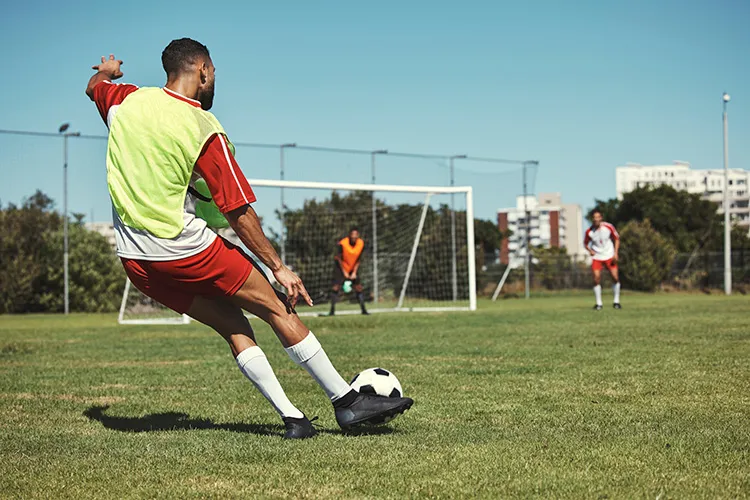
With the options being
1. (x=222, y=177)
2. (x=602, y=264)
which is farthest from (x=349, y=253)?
(x=222, y=177)

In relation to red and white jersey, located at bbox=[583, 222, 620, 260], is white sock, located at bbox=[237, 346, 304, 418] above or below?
below

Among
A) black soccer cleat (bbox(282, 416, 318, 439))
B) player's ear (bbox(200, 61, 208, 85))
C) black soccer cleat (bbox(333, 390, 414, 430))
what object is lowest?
black soccer cleat (bbox(282, 416, 318, 439))

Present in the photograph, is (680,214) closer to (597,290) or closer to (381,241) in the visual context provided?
(381,241)

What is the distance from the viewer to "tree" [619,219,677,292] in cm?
3416

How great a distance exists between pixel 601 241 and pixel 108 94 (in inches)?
691

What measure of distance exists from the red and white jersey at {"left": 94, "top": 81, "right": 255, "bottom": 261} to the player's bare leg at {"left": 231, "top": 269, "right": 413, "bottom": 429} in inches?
15.4

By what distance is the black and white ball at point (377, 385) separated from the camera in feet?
16.5

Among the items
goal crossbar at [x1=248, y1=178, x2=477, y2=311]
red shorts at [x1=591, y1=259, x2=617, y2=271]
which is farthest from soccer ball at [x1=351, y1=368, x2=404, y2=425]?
red shorts at [x1=591, y1=259, x2=617, y2=271]

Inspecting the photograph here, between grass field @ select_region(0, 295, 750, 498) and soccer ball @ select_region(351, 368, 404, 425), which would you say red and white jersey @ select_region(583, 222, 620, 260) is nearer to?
grass field @ select_region(0, 295, 750, 498)

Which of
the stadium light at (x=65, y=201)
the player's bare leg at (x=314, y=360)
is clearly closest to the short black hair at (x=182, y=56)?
the player's bare leg at (x=314, y=360)

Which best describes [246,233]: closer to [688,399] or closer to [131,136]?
[131,136]

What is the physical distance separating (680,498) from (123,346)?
9.74 metres

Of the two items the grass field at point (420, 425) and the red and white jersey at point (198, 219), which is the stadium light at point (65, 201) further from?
the red and white jersey at point (198, 219)

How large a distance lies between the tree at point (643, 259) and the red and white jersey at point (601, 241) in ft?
45.6
